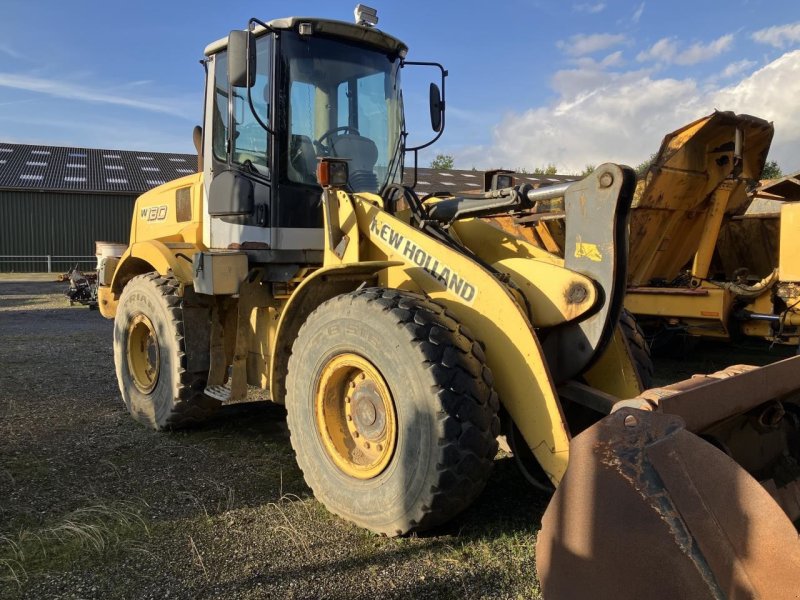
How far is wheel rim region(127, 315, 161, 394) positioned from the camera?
5098mm

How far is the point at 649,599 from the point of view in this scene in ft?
6.31

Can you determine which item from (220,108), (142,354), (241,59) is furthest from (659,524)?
(142,354)

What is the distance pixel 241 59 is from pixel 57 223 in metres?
26.3

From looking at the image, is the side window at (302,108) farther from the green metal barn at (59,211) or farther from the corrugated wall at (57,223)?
the corrugated wall at (57,223)

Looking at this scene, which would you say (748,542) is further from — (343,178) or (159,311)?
(159,311)

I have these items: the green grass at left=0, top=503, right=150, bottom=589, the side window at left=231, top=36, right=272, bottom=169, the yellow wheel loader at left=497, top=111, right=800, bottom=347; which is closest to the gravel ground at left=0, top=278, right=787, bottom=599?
the green grass at left=0, top=503, right=150, bottom=589

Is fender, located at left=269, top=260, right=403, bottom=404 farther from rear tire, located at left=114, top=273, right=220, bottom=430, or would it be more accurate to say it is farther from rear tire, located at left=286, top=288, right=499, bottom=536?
rear tire, located at left=114, top=273, right=220, bottom=430

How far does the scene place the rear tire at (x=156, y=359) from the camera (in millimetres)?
4668

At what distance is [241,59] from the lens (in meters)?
3.73

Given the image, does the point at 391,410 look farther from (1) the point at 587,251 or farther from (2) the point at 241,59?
(2) the point at 241,59

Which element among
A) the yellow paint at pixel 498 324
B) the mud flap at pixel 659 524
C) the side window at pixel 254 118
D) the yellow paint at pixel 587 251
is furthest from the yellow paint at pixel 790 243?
the mud flap at pixel 659 524

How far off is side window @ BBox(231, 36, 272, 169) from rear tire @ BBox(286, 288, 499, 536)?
62.2 inches

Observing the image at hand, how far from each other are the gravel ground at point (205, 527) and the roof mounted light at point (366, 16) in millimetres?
3031

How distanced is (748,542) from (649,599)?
33cm
